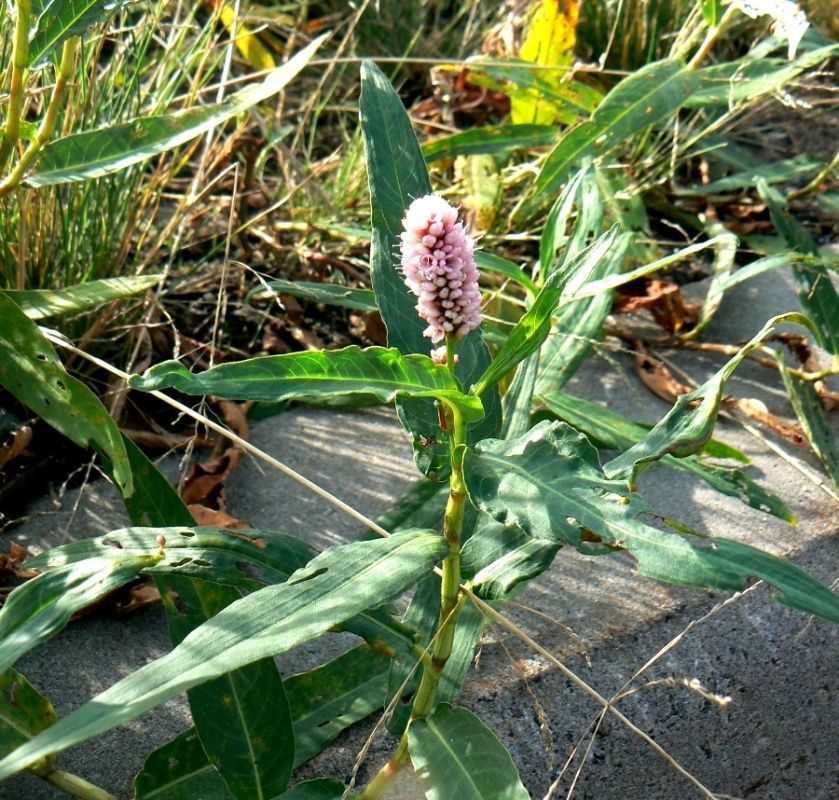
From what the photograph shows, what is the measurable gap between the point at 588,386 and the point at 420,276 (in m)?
1.12

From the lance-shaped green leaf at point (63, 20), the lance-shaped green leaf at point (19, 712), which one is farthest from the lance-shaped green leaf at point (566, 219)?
→ the lance-shaped green leaf at point (19, 712)

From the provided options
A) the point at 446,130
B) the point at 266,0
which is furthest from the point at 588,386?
the point at 266,0

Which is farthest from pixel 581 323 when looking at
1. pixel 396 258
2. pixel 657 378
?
pixel 396 258

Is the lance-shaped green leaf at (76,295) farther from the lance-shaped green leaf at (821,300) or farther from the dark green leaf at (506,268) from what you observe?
the lance-shaped green leaf at (821,300)

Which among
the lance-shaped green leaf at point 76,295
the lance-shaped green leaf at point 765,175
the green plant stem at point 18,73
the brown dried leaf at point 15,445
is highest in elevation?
the green plant stem at point 18,73

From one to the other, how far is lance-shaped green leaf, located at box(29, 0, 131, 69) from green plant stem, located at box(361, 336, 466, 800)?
69 cm

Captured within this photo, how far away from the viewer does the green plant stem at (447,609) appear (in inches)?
49.0

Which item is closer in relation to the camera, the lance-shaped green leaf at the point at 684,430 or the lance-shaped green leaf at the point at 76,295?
the lance-shaped green leaf at the point at 684,430

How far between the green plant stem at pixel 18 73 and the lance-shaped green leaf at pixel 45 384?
0.20m

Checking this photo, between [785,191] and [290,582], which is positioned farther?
[785,191]

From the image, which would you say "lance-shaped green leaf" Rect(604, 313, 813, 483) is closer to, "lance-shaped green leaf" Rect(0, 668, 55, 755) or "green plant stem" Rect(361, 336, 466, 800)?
"green plant stem" Rect(361, 336, 466, 800)

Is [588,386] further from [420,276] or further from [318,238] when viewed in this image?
[420,276]

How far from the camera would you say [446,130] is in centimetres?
274

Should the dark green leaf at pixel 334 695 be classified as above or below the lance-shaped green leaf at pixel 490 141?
below
